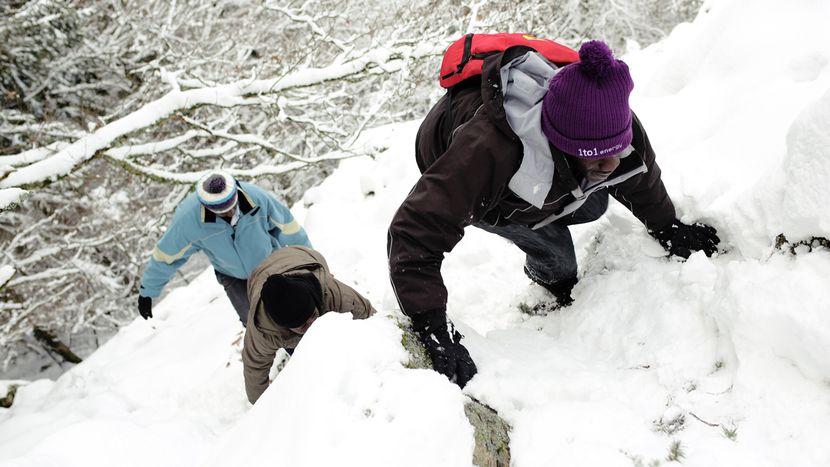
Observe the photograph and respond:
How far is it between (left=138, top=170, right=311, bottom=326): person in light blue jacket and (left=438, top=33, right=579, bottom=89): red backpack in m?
1.84

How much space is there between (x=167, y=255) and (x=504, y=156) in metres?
2.81

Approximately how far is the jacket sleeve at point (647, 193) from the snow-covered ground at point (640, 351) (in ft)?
0.65

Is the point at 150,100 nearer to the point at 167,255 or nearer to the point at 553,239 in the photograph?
the point at 167,255

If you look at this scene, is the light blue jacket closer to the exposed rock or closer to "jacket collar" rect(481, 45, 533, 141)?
the exposed rock

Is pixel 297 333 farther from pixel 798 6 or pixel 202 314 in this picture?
pixel 798 6

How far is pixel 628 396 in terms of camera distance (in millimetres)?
2055

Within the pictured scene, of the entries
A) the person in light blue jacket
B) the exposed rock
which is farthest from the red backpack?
the person in light blue jacket

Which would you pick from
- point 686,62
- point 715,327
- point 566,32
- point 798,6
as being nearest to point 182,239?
point 715,327

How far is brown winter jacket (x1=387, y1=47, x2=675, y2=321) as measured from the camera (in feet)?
6.06

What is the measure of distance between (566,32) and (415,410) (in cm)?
1225

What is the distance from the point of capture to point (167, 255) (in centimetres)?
369

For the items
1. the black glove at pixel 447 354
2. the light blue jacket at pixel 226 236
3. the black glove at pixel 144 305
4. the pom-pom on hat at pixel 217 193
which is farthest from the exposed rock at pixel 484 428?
the black glove at pixel 144 305

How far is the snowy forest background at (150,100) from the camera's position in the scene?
553 centimetres

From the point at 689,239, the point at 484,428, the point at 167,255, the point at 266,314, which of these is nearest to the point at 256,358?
the point at 266,314
